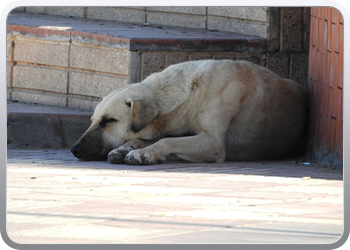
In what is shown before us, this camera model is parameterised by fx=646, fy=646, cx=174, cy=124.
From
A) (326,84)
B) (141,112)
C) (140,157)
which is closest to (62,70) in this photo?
(141,112)

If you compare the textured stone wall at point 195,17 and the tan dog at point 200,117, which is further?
the textured stone wall at point 195,17

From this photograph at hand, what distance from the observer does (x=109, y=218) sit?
2.85 meters

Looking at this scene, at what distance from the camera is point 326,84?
209 inches

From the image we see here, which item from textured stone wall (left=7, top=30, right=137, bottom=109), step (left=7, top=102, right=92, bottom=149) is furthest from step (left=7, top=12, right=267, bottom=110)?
step (left=7, top=102, right=92, bottom=149)

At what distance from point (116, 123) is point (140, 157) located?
0.53 metres

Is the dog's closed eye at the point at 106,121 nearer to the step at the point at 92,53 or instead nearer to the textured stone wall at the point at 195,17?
the step at the point at 92,53

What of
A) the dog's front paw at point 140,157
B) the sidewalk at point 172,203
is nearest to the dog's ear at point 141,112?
the dog's front paw at point 140,157

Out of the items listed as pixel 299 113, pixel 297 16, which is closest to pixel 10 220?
pixel 299 113

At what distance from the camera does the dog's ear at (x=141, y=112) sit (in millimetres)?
5441

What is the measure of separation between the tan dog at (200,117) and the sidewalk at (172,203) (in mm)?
233

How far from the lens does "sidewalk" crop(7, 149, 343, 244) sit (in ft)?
8.14

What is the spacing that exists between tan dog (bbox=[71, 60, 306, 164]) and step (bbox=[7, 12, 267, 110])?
1.07m

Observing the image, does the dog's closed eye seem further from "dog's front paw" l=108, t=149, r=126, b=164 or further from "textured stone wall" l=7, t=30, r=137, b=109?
"textured stone wall" l=7, t=30, r=137, b=109
